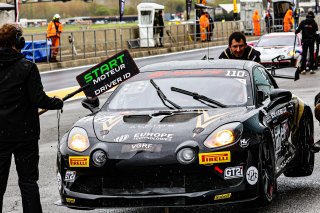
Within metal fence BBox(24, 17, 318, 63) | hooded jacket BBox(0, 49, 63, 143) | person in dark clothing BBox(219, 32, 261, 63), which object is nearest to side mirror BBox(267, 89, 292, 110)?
hooded jacket BBox(0, 49, 63, 143)

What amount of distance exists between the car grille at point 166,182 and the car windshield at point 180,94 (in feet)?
4.18

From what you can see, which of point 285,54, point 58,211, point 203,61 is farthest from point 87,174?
point 285,54

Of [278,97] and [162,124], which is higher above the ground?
[278,97]

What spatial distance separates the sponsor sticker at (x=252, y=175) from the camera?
7351 mm

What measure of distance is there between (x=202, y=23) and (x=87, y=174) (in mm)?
44333

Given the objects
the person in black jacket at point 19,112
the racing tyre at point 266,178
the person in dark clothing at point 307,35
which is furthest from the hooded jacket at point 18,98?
the person in dark clothing at point 307,35

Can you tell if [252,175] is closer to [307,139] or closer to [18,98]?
[18,98]

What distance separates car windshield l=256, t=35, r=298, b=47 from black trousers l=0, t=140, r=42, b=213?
23.5 m

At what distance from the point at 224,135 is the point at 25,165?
1628 millimetres

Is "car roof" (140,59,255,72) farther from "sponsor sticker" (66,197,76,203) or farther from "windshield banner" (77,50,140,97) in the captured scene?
"sponsor sticker" (66,197,76,203)

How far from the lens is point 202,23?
51344mm

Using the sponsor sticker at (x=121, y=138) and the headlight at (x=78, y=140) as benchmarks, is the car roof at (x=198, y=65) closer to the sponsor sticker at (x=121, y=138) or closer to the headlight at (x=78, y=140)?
the headlight at (x=78, y=140)

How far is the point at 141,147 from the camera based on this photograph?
7.36 meters

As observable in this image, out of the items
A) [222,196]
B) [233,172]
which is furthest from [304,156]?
[222,196]
